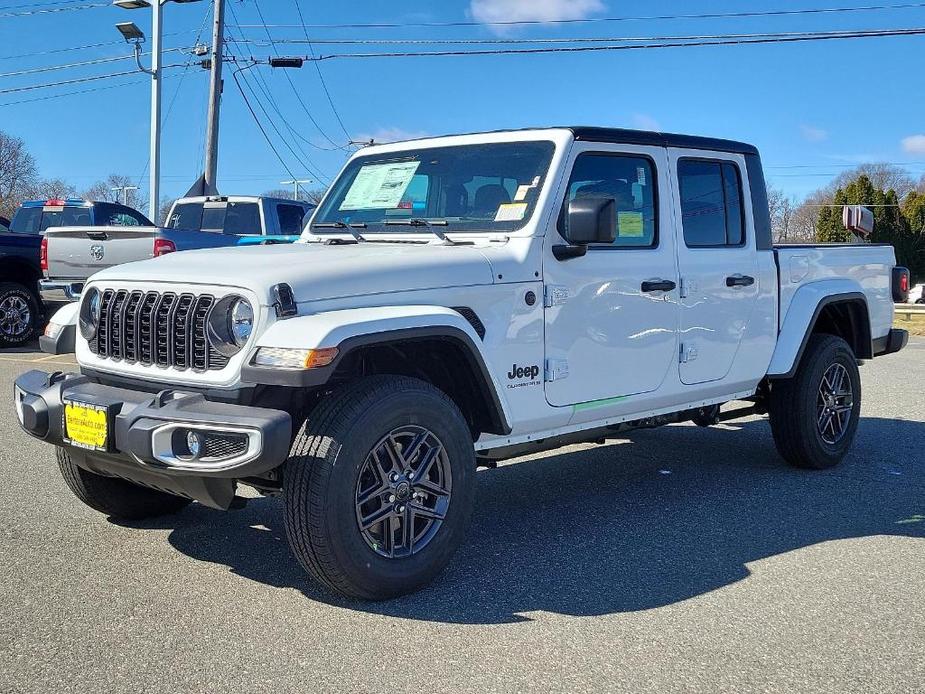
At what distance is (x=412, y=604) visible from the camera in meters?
4.05

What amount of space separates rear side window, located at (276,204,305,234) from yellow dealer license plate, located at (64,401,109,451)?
9059mm

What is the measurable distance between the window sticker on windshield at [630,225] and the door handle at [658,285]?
10.2 inches

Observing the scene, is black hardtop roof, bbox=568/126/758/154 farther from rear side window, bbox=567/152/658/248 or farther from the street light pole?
the street light pole

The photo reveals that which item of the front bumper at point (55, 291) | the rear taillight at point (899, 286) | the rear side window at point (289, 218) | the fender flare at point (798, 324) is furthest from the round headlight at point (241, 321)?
the rear side window at point (289, 218)

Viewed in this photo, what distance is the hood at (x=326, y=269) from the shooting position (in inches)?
157

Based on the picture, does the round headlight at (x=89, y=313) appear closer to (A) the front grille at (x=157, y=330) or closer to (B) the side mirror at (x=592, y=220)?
(A) the front grille at (x=157, y=330)

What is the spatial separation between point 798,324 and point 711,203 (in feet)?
3.40

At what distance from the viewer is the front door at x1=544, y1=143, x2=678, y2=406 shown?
15.7 ft

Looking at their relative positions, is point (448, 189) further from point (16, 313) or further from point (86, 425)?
point (16, 313)

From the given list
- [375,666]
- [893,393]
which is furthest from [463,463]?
[893,393]

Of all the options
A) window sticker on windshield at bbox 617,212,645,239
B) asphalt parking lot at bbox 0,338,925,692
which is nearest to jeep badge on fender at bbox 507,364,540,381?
asphalt parking lot at bbox 0,338,925,692

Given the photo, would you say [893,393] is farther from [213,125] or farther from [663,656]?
[213,125]

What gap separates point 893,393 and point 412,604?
26.0 feet

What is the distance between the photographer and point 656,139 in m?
5.51
